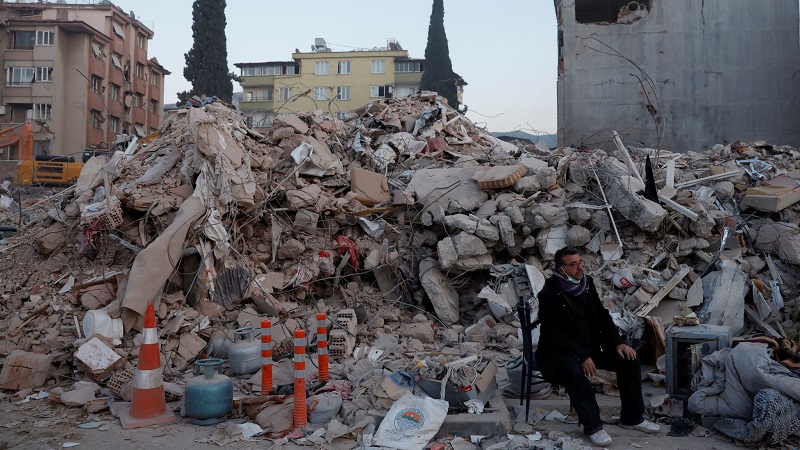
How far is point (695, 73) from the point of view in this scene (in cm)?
1797

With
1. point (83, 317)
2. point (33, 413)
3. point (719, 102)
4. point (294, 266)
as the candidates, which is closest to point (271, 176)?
point (294, 266)

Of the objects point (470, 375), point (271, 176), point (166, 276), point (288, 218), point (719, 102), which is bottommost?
point (470, 375)

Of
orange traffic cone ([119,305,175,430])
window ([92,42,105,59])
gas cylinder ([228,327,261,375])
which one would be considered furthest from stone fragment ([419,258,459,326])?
window ([92,42,105,59])

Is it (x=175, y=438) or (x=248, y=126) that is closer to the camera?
(x=175, y=438)

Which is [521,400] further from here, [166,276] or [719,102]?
[719,102]

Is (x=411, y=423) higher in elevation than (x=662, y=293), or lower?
lower

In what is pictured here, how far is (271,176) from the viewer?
9141mm

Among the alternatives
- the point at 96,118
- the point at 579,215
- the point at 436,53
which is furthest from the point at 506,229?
the point at 96,118

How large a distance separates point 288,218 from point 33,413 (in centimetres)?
406

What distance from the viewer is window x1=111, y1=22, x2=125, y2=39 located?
142 feet

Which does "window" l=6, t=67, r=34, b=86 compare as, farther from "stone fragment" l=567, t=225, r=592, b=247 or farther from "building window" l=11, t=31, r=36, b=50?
"stone fragment" l=567, t=225, r=592, b=247

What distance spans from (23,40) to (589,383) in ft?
147

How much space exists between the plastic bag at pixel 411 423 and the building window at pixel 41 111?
1616 inches

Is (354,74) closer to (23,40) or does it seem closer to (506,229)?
(23,40)
